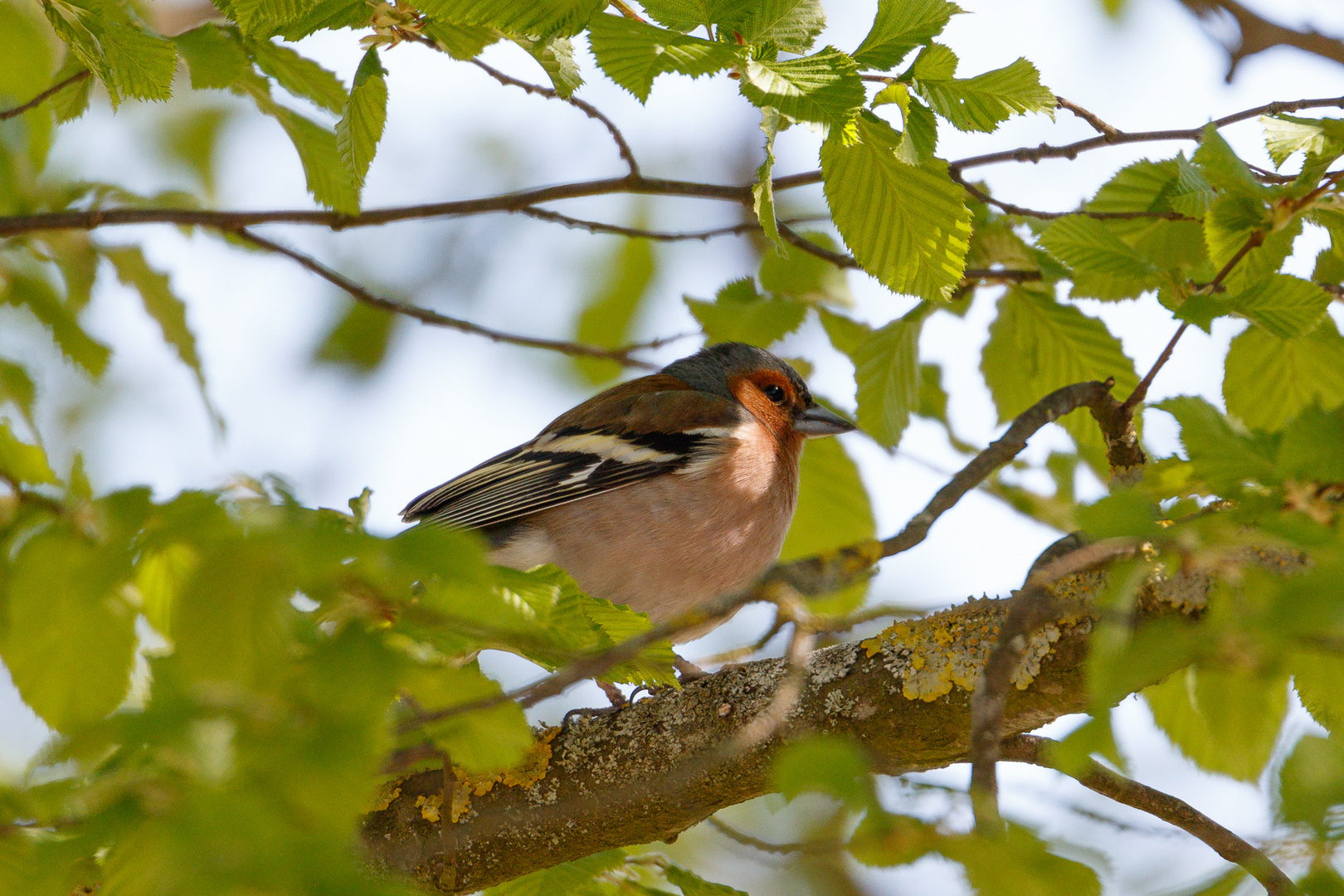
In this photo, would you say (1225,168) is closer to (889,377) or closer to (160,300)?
(889,377)

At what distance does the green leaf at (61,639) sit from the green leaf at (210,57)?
166 cm

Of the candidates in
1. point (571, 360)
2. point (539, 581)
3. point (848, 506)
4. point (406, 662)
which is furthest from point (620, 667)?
point (571, 360)

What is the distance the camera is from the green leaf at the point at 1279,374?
3.66 m

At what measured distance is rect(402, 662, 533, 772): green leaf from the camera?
1837 millimetres

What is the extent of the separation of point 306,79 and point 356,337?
5355mm

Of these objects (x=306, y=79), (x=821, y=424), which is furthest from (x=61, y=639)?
(x=821, y=424)

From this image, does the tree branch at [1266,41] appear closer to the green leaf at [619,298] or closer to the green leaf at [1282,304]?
the green leaf at [1282,304]

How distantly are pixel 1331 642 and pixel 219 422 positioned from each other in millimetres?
4396

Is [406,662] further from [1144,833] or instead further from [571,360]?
[571,360]

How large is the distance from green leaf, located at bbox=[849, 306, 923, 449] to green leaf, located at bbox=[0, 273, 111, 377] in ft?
10.5

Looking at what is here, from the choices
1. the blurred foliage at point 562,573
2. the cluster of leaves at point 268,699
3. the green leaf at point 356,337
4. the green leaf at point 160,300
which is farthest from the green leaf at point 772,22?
the green leaf at point 356,337

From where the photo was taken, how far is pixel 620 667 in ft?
8.46

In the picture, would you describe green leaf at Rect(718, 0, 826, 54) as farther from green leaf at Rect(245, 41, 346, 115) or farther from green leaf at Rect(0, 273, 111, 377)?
green leaf at Rect(0, 273, 111, 377)

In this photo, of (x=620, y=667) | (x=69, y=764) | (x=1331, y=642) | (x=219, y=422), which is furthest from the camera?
(x=219, y=422)
